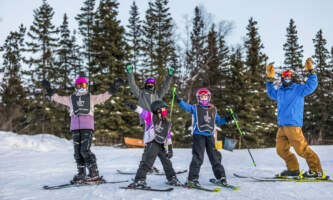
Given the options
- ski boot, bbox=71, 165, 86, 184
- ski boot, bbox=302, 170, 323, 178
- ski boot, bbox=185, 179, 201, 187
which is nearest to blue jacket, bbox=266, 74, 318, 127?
ski boot, bbox=302, 170, 323, 178

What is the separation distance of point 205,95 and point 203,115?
362 mm

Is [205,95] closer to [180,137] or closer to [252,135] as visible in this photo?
[180,137]

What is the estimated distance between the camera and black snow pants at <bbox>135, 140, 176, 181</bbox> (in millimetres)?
4074

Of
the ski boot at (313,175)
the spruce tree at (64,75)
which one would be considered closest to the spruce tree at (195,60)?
the spruce tree at (64,75)

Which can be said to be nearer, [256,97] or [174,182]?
[174,182]

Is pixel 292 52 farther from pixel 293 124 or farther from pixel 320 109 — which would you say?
pixel 293 124

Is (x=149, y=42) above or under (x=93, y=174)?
above

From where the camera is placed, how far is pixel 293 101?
16.9 feet

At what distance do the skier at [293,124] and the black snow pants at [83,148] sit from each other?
3414mm

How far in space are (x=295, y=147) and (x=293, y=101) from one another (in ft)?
2.78

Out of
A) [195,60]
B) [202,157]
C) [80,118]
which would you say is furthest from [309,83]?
[195,60]

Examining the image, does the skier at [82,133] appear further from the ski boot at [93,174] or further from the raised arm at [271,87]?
the raised arm at [271,87]

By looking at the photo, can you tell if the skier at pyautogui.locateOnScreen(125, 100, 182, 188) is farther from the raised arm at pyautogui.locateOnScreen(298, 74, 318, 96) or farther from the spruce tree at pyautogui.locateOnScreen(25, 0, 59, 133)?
the spruce tree at pyautogui.locateOnScreen(25, 0, 59, 133)

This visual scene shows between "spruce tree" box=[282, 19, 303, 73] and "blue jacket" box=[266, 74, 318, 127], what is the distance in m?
29.5
